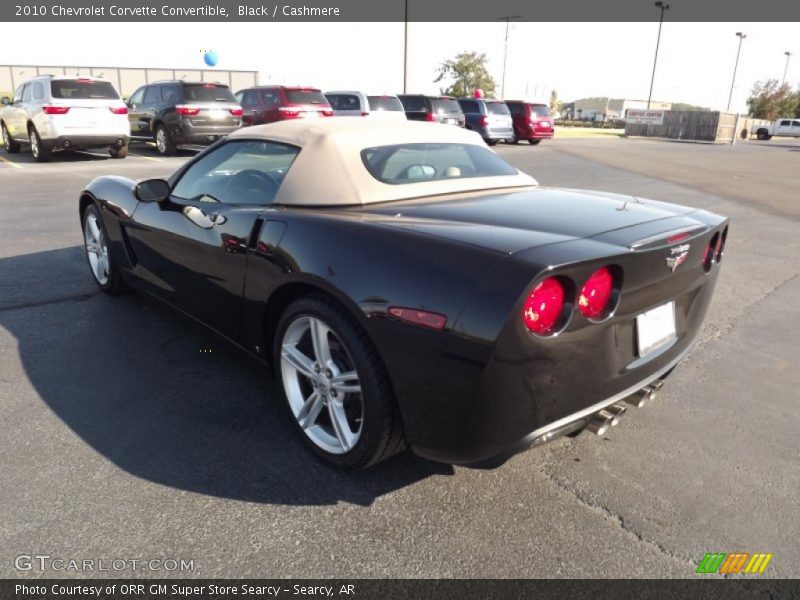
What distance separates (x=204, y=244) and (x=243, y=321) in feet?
1.65

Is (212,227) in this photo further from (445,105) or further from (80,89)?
(445,105)

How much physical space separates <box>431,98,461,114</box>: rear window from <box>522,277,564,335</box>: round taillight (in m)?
20.2

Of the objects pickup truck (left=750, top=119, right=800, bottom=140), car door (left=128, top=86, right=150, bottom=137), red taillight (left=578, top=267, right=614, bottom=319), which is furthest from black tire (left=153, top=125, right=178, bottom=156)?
pickup truck (left=750, top=119, right=800, bottom=140)

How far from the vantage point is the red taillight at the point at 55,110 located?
12.9 metres

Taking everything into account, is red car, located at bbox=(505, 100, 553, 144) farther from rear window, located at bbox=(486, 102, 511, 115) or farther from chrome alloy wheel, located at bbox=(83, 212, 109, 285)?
chrome alloy wheel, located at bbox=(83, 212, 109, 285)

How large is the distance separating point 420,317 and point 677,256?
1060mm

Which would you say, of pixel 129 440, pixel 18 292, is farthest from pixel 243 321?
pixel 18 292

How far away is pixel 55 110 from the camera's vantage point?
42.3ft

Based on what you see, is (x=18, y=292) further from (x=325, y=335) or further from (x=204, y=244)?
(x=325, y=335)

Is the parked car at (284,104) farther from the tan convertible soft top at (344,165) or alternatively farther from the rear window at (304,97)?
the tan convertible soft top at (344,165)

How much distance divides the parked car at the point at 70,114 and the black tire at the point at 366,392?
1296cm

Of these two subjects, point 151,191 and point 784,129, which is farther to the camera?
point 784,129

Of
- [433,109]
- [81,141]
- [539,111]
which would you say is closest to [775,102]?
[539,111]

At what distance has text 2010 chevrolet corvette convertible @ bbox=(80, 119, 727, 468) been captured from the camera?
201 cm
